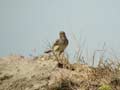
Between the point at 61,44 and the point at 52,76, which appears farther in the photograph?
the point at 61,44

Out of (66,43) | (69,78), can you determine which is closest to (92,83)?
(69,78)

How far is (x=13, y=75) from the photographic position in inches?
209

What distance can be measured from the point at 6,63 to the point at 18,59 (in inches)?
15.6

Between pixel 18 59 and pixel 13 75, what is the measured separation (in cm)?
105

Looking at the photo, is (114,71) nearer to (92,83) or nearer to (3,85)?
(92,83)

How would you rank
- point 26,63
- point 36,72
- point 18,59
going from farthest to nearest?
point 18,59 → point 26,63 → point 36,72

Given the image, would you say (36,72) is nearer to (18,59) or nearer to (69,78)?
(69,78)

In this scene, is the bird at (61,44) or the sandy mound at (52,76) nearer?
the sandy mound at (52,76)

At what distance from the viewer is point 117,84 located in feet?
16.4

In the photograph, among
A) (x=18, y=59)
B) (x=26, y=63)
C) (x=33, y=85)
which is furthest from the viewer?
(x=18, y=59)

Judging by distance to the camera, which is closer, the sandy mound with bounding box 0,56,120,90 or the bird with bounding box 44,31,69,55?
the sandy mound with bounding box 0,56,120,90

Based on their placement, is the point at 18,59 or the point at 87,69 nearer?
the point at 87,69

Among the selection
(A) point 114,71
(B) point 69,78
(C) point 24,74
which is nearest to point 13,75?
(C) point 24,74

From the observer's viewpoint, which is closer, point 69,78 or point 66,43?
point 69,78
